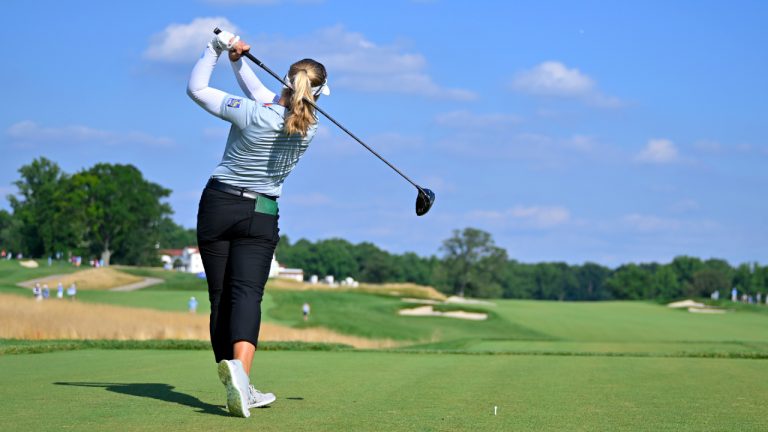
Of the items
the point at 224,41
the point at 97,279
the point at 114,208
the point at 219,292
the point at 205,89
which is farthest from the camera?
the point at 114,208

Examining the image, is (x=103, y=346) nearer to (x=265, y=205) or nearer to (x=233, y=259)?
(x=233, y=259)

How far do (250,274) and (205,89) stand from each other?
1227 millimetres

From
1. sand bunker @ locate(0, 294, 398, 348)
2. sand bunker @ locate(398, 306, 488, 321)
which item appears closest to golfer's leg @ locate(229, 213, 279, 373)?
sand bunker @ locate(0, 294, 398, 348)

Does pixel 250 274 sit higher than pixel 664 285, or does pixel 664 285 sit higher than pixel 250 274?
pixel 664 285

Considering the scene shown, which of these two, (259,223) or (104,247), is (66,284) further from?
(259,223)

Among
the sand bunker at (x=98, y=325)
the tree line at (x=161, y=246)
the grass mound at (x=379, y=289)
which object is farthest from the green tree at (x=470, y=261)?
the sand bunker at (x=98, y=325)

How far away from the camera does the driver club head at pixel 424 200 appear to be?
7.77 m

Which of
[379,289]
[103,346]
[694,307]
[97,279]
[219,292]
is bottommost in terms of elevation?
[103,346]

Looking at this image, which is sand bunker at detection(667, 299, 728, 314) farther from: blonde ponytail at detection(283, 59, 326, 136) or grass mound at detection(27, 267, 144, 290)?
blonde ponytail at detection(283, 59, 326, 136)

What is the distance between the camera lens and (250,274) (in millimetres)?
6844

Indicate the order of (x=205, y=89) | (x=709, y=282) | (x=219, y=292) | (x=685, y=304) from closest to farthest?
(x=205, y=89), (x=219, y=292), (x=685, y=304), (x=709, y=282)

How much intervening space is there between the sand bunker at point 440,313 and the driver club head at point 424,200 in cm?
3948

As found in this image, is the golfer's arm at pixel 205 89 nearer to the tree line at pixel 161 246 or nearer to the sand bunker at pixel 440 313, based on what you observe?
the sand bunker at pixel 440 313

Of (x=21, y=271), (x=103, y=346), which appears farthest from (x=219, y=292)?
(x=21, y=271)
